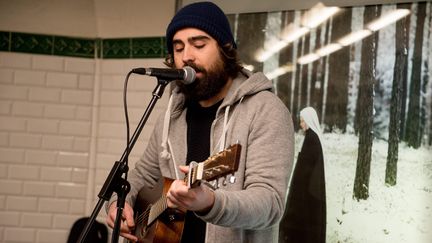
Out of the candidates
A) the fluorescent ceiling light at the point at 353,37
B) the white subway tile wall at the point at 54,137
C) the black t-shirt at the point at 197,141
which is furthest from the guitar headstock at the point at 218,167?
the white subway tile wall at the point at 54,137

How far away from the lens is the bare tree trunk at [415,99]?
2.36m

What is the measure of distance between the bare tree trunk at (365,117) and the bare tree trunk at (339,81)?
0.07 meters

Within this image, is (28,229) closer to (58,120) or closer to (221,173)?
(58,120)

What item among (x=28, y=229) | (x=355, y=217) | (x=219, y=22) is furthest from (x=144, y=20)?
(x=355, y=217)

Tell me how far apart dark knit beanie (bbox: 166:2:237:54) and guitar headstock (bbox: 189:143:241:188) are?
846 millimetres

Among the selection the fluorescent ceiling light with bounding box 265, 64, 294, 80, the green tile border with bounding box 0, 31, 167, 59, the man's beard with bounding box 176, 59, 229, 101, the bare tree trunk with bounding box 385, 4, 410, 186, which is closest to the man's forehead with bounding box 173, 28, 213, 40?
the man's beard with bounding box 176, 59, 229, 101

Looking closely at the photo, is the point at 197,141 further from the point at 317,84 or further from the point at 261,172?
the point at 317,84

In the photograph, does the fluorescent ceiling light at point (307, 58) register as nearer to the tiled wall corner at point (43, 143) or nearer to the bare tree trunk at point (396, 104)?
the bare tree trunk at point (396, 104)

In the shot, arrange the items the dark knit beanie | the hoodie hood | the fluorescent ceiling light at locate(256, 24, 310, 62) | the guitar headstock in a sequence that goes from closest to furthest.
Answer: the guitar headstock → the hoodie hood → the dark knit beanie → the fluorescent ceiling light at locate(256, 24, 310, 62)

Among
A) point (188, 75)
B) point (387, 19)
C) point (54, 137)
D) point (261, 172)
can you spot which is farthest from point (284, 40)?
point (54, 137)

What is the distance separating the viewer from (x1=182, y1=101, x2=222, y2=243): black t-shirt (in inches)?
75.1

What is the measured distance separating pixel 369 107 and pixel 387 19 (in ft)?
1.38

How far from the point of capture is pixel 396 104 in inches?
94.6

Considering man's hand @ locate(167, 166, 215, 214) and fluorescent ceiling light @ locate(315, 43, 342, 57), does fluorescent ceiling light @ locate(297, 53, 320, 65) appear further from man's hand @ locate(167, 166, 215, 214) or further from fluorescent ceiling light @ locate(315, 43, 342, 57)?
man's hand @ locate(167, 166, 215, 214)
